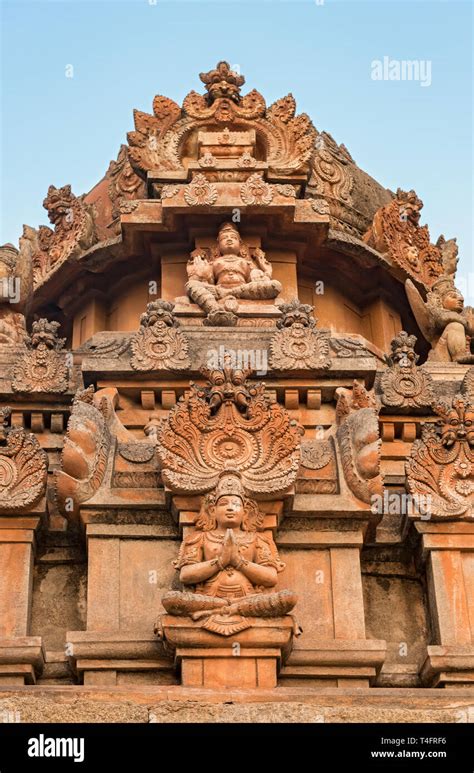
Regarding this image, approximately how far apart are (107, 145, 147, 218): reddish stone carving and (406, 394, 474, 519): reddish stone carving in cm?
903

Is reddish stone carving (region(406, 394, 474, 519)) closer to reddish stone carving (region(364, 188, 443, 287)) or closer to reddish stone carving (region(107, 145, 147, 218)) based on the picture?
reddish stone carving (region(364, 188, 443, 287))

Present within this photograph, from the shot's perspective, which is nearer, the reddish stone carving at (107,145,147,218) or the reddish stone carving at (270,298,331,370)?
the reddish stone carving at (270,298,331,370)

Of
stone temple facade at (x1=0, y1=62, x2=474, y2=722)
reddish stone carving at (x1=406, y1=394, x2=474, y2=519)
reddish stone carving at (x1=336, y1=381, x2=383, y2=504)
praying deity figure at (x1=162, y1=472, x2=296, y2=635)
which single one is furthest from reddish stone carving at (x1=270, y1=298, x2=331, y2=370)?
praying deity figure at (x1=162, y1=472, x2=296, y2=635)

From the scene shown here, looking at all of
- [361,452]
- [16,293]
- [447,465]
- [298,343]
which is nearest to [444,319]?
[298,343]

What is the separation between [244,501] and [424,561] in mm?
2409

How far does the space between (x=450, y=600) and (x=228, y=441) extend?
3.07 m

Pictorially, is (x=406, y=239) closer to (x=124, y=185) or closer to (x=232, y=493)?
(x=124, y=185)

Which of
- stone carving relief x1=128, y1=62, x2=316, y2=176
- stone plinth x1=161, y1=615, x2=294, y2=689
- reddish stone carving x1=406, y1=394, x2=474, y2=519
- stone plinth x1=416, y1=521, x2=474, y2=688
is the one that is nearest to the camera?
stone plinth x1=161, y1=615, x2=294, y2=689

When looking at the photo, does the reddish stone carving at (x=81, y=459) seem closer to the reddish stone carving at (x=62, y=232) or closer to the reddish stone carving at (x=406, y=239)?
the reddish stone carving at (x=62, y=232)

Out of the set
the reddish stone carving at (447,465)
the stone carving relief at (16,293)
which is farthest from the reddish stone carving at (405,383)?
the stone carving relief at (16,293)

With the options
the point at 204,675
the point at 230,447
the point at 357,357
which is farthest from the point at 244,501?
the point at 357,357

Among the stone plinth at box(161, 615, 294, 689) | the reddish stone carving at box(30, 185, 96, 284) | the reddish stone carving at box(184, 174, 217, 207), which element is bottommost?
the stone plinth at box(161, 615, 294, 689)

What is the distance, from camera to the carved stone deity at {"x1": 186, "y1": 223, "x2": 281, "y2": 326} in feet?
72.9

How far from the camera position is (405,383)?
21.1m
